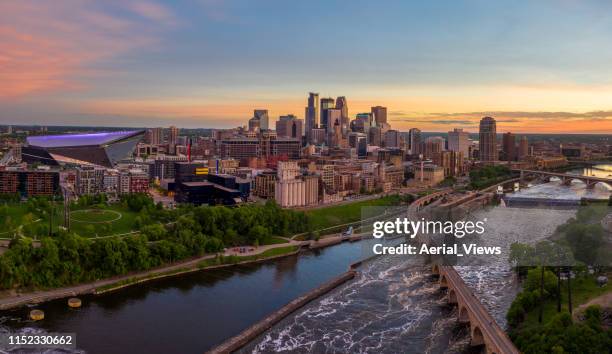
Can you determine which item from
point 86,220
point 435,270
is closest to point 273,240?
point 435,270

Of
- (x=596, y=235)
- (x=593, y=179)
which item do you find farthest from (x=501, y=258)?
(x=593, y=179)

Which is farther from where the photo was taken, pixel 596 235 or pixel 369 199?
pixel 369 199

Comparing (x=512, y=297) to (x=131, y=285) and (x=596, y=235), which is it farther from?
(x=131, y=285)

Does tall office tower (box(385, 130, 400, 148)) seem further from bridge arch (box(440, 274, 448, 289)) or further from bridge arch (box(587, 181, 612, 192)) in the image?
bridge arch (box(440, 274, 448, 289))

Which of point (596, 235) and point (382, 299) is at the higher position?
point (596, 235)

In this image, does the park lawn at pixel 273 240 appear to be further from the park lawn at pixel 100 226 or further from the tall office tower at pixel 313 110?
the tall office tower at pixel 313 110

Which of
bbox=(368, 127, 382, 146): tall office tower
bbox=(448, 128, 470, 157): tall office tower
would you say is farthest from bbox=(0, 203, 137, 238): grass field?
bbox=(368, 127, 382, 146): tall office tower
